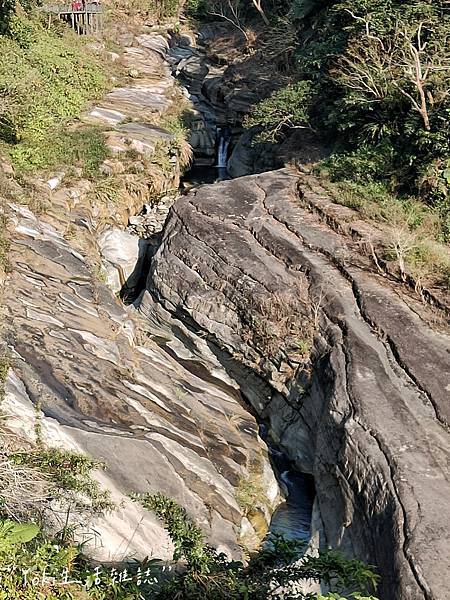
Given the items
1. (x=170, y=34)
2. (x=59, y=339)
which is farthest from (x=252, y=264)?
(x=170, y=34)

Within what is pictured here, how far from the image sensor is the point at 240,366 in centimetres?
1412

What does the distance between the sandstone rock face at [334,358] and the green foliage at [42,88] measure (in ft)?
19.4

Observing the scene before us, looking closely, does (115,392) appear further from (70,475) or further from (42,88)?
(42,88)

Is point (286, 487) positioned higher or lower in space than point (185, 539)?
lower

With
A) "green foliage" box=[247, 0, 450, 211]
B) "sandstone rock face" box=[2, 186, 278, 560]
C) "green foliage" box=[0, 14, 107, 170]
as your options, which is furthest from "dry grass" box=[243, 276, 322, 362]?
"green foliage" box=[0, 14, 107, 170]

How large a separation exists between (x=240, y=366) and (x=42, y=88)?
52.2 feet

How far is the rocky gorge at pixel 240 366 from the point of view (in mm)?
8906

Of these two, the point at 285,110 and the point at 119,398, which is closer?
the point at 119,398

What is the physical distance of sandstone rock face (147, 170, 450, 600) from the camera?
334 inches

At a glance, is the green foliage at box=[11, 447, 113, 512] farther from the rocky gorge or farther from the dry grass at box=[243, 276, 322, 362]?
the dry grass at box=[243, 276, 322, 362]

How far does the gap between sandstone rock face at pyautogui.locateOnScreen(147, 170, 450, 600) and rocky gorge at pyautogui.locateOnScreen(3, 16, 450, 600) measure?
1.5 inches

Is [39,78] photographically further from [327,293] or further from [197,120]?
[327,293]

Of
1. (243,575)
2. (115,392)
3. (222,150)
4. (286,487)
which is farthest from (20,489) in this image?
(222,150)

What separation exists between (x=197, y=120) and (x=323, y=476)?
2112 cm
